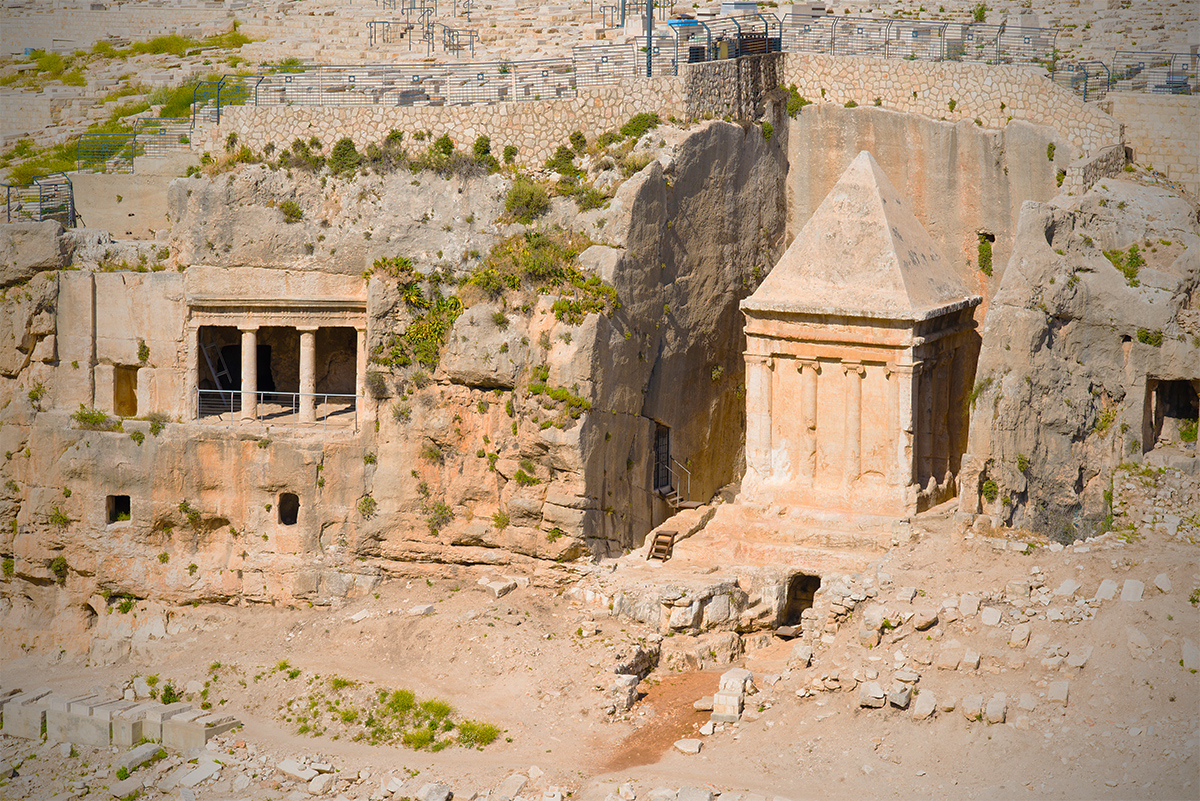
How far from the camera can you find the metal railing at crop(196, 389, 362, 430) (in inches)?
1299

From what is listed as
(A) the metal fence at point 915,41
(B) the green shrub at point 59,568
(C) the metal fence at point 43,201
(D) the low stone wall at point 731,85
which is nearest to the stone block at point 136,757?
(B) the green shrub at point 59,568

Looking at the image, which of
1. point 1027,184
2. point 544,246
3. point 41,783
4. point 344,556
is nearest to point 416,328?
point 544,246

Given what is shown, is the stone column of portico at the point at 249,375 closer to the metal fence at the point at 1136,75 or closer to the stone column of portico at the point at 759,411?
the stone column of portico at the point at 759,411

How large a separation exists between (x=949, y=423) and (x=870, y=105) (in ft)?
26.7

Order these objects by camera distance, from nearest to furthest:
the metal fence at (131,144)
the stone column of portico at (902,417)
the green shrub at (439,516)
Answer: the stone column of portico at (902,417) → the green shrub at (439,516) → the metal fence at (131,144)

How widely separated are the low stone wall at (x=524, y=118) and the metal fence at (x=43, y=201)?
269 inches

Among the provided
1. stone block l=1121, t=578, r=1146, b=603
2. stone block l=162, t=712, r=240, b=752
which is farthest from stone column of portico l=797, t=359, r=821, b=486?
stone block l=162, t=712, r=240, b=752

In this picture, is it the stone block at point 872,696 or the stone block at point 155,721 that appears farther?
the stone block at point 155,721

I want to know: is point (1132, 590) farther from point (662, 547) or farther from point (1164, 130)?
point (1164, 130)

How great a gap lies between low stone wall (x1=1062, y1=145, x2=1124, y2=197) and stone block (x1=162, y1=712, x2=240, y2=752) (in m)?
21.2

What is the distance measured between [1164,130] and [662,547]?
1447 centimetres

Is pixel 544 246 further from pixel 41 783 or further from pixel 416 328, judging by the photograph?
pixel 41 783

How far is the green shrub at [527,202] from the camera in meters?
31.3

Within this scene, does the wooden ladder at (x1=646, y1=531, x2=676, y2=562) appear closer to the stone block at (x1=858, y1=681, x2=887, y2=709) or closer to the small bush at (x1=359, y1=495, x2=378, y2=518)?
the small bush at (x1=359, y1=495, x2=378, y2=518)
